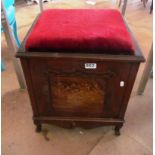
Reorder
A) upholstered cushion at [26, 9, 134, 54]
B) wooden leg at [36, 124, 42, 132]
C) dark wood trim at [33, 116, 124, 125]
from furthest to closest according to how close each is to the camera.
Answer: wooden leg at [36, 124, 42, 132] → dark wood trim at [33, 116, 124, 125] → upholstered cushion at [26, 9, 134, 54]

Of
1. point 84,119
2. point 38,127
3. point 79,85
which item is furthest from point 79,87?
point 38,127

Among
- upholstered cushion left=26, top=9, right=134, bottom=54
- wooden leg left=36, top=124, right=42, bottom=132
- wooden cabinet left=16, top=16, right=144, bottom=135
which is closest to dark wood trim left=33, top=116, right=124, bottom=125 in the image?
wooden cabinet left=16, top=16, right=144, bottom=135

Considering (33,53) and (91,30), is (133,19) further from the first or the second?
(33,53)

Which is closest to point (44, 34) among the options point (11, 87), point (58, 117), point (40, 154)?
point (58, 117)

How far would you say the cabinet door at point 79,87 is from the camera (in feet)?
2.78

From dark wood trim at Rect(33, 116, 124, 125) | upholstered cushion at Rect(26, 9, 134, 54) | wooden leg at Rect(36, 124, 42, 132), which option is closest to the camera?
upholstered cushion at Rect(26, 9, 134, 54)

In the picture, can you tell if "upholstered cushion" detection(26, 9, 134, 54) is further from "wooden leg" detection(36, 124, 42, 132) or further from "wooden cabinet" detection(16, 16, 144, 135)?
"wooden leg" detection(36, 124, 42, 132)

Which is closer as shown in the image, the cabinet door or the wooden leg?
the cabinet door

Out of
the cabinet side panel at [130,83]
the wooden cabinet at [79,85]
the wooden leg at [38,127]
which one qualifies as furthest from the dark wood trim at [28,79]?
the cabinet side panel at [130,83]

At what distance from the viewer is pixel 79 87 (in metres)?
0.95

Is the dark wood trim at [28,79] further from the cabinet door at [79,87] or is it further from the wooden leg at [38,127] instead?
the wooden leg at [38,127]

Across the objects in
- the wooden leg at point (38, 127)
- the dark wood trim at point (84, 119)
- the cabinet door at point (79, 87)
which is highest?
the cabinet door at point (79, 87)

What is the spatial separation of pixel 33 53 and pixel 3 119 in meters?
0.75

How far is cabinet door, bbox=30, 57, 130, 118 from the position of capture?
0.85 m
